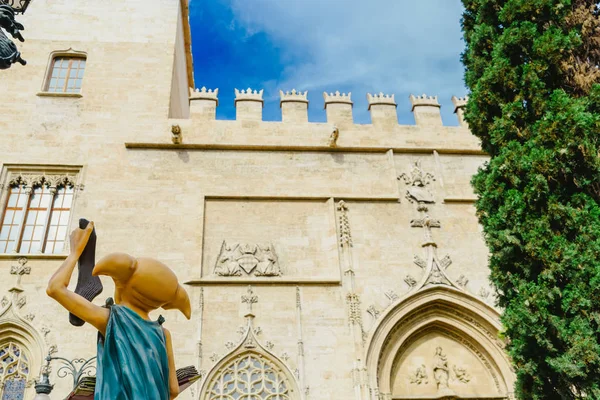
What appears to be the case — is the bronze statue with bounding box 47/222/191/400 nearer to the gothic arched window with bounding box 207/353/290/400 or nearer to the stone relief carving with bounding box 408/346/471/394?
the gothic arched window with bounding box 207/353/290/400

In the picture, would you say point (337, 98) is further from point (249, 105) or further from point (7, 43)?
point (7, 43)

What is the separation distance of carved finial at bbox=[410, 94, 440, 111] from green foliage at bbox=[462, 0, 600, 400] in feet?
13.7

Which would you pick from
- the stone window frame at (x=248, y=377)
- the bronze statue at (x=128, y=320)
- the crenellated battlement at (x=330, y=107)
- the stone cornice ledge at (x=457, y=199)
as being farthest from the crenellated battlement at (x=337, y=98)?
the bronze statue at (x=128, y=320)

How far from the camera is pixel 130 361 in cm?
222

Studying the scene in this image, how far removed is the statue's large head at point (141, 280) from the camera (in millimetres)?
2318

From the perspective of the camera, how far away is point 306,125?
436 inches

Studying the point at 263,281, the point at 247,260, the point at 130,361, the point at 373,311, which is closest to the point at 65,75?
the point at 247,260

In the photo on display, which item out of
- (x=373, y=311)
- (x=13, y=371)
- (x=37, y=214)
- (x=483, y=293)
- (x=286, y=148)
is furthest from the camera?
(x=286, y=148)

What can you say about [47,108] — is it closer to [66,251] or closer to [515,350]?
[66,251]

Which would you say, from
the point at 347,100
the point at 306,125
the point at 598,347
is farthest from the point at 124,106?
the point at 598,347

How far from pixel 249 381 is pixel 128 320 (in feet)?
21.7

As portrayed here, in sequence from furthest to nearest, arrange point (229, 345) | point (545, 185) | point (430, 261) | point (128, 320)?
1. point (430, 261)
2. point (229, 345)
3. point (545, 185)
4. point (128, 320)

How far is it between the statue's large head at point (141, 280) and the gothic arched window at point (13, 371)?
24.2 ft

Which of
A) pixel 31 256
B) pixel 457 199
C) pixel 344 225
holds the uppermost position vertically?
pixel 457 199
